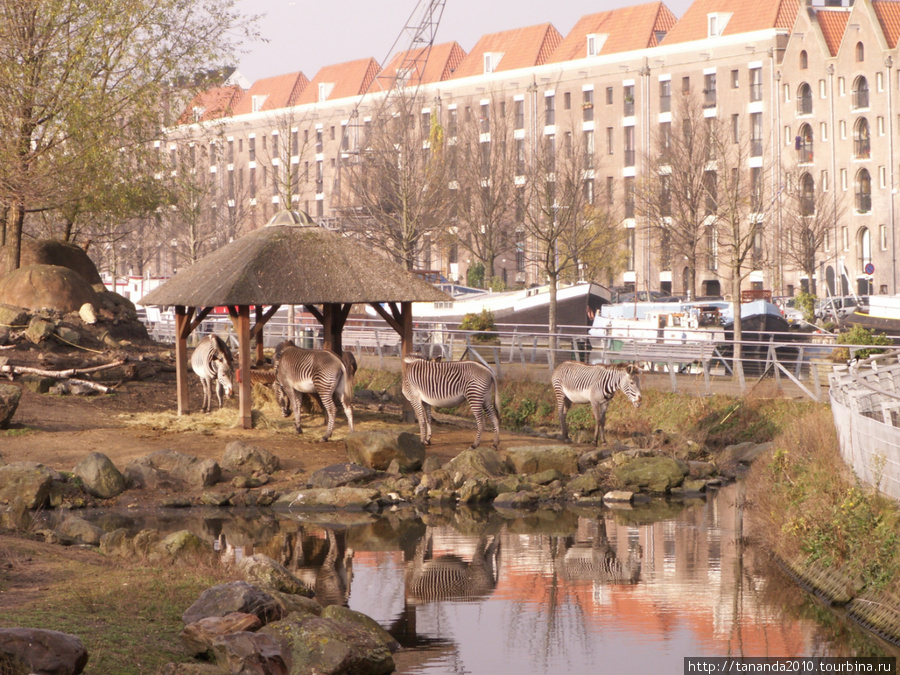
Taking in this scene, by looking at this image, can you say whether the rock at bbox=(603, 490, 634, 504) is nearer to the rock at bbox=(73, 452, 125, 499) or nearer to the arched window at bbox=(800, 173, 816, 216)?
the rock at bbox=(73, 452, 125, 499)

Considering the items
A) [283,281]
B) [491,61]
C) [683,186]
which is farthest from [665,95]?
[283,281]

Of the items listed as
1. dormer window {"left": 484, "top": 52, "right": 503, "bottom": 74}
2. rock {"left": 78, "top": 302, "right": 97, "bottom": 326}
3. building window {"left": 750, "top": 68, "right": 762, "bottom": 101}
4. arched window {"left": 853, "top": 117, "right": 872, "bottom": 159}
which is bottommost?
rock {"left": 78, "top": 302, "right": 97, "bottom": 326}

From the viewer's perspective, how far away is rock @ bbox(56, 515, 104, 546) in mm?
15578

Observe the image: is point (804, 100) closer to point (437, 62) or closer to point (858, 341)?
point (437, 62)

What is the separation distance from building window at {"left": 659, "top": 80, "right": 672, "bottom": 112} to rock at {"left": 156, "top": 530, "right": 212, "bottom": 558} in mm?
65315

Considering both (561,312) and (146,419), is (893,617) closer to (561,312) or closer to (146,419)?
(146,419)

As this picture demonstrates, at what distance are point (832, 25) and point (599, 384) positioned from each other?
53.8 metres

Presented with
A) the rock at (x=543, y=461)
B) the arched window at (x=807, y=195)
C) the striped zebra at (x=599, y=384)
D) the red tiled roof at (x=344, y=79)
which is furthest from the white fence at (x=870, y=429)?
the red tiled roof at (x=344, y=79)

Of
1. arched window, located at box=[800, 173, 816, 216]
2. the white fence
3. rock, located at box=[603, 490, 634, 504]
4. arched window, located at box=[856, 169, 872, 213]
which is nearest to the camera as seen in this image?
the white fence

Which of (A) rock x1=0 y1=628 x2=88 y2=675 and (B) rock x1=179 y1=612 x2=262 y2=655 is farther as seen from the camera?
(B) rock x1=179 y1=612 x2=262 y2=655

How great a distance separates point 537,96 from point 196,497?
65682mm

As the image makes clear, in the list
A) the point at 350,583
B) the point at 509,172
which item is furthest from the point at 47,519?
the point at 509,172

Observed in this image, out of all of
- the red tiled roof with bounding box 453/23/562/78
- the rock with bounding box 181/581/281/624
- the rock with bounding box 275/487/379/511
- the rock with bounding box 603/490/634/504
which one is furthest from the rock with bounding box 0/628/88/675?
the red tiled roof with bounding box 453/23/562/78

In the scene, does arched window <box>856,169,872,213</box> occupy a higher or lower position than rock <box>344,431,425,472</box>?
higher
